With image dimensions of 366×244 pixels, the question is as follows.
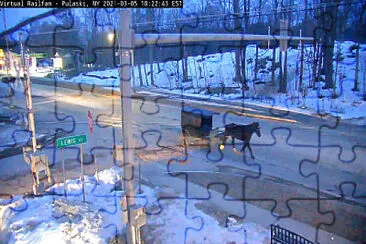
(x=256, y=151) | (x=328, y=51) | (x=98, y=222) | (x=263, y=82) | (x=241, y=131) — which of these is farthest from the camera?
(x=263, y=82)

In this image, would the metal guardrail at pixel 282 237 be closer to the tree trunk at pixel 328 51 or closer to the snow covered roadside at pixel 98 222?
the snow covered roadside at pixel 98 222

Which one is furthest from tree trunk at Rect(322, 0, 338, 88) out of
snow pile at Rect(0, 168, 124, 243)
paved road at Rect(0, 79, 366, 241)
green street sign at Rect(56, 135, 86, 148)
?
green street sign at Rect(56, 135, 86, 148)

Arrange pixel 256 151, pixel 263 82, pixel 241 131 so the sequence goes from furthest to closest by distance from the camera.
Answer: pixel 263 82, pixel 256 151, pixel 241 131

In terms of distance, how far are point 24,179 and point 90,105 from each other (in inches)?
407

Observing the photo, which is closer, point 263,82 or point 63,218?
point 63,218

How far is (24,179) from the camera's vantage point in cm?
984

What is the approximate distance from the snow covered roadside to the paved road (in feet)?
4.46

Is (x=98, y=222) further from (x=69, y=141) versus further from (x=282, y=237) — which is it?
(x=282, y=237)

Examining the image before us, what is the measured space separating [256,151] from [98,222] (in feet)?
18.7

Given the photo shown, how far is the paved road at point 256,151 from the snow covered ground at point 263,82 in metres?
2.16
